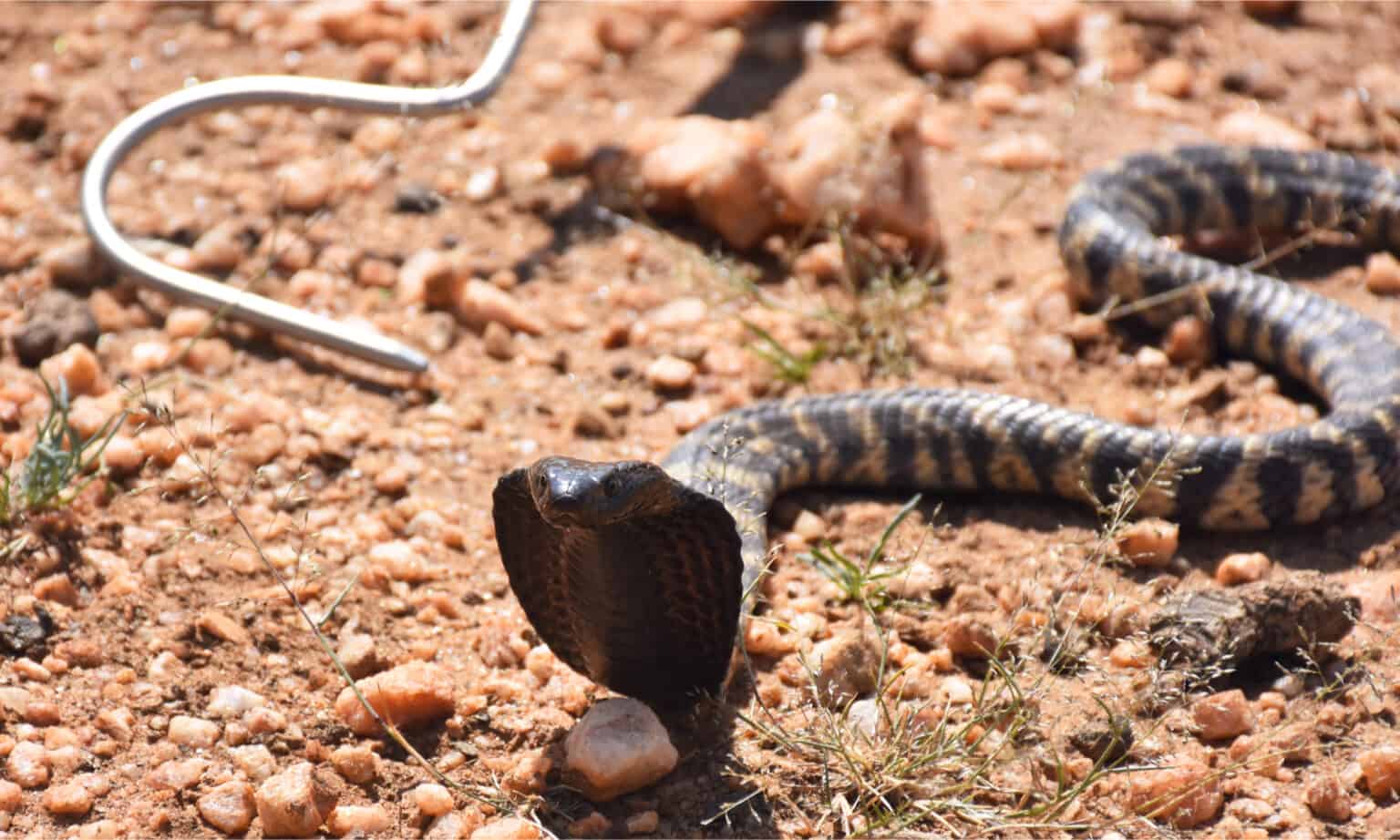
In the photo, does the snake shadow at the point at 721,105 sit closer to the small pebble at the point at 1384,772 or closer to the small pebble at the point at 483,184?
the small pebble at the point at 483,184

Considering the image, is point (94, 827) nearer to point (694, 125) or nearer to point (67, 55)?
point (694, 125)

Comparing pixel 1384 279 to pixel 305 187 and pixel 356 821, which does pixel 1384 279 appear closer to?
pixel 305 187

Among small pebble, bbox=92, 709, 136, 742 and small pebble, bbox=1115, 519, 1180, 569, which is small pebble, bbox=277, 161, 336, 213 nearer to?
small pebble, bbox=92, 709, 136, 742

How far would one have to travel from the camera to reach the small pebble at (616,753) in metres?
4.25

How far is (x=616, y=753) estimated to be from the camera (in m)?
4.26

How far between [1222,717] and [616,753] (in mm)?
1825

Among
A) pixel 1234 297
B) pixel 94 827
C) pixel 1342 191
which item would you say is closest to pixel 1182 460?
pixel 1234 297

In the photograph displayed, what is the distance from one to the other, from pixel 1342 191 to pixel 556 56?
4.32 metres

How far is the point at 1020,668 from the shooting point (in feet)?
15.0

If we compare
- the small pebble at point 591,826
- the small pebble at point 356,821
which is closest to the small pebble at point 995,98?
the small pebble at point 591,826

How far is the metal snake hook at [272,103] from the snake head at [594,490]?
258 centimetres

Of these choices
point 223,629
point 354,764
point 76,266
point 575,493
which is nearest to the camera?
point 575,493

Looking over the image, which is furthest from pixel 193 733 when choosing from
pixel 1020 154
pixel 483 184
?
pixel 1020 154

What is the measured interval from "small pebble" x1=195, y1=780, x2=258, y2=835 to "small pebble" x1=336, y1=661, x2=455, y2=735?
41 centimetres
